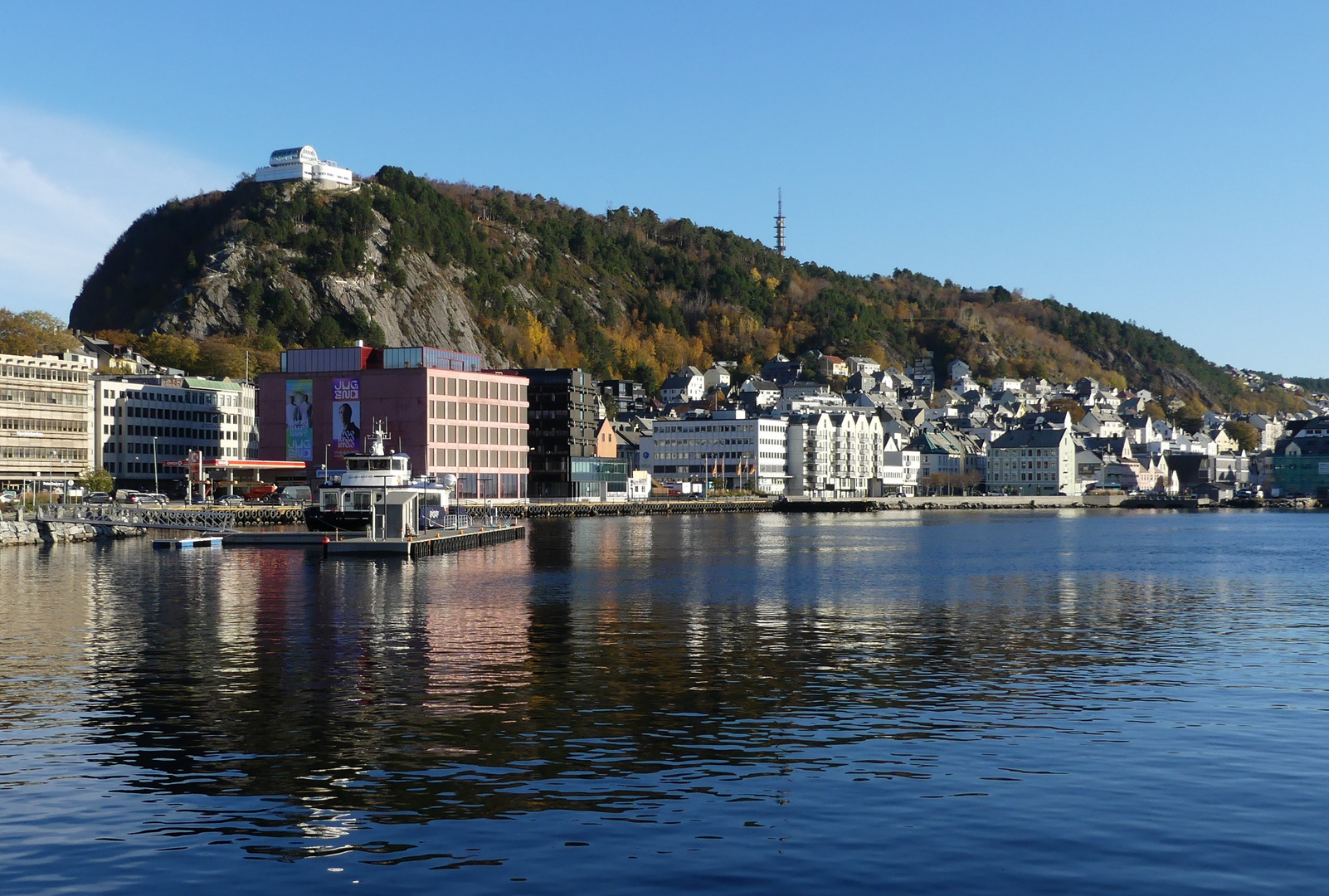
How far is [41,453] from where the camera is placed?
175000mm

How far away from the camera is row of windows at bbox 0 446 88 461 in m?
170

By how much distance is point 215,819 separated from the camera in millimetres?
23078

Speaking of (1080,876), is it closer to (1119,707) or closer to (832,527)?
(1119,707)

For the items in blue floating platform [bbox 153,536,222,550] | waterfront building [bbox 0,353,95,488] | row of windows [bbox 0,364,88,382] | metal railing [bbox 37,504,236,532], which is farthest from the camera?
row of windows [bbox 0,364,88,382]

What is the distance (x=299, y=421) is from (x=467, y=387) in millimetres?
23526

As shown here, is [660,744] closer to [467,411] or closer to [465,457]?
[465,457]

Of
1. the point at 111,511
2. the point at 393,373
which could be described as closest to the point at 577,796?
the point at 111,511

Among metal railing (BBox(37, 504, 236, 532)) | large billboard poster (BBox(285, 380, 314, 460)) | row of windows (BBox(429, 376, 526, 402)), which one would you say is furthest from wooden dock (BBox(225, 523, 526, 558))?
large billboard poster (BBox(285, 380, 314, 460))

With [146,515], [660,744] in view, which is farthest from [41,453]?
[660,744]

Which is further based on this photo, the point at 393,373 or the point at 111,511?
the point at 393,373

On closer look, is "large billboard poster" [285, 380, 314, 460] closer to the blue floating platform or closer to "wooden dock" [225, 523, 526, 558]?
"wooden dock" [225, 523, 526, 558]

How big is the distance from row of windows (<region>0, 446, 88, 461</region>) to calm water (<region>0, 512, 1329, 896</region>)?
4760 inches

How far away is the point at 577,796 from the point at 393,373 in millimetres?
164987

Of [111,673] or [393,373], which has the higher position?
[393,373]
